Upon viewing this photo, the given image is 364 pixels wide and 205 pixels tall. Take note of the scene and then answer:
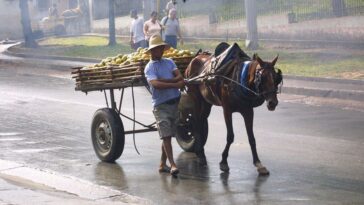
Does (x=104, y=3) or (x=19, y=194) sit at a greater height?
(x=104, y=3)

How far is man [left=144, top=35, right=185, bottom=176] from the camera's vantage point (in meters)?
9.21

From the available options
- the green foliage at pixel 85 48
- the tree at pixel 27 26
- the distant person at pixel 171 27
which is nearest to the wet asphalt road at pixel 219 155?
the distant person at pixel 171 27

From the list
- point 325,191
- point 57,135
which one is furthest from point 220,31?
point 325,191

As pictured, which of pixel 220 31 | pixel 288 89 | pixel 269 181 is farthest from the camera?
pixel 220 31

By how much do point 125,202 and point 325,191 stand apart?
1.99m

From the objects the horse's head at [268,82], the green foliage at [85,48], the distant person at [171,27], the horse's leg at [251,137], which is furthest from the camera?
the green foliage at [85,48]

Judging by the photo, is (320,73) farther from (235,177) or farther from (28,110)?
(235,177)

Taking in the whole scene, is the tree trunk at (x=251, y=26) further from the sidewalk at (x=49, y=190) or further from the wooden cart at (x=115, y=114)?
the sidewalk at (x=49, y=190)

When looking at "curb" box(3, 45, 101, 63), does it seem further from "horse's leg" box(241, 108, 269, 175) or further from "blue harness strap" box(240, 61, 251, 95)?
"blue harness strap" box(240, 61, 251, 95)

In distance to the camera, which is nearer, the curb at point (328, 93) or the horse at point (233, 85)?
the horse at point (233, 85)

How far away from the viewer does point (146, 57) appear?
400 inches

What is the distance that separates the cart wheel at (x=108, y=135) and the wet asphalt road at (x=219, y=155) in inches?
5.9

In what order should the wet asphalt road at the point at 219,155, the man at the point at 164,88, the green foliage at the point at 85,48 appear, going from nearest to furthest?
the wet asphalt road at the point at 219,155, the man at the point at 164,88, the green foliage at the point at 85,48

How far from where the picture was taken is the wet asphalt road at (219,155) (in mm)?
8555
